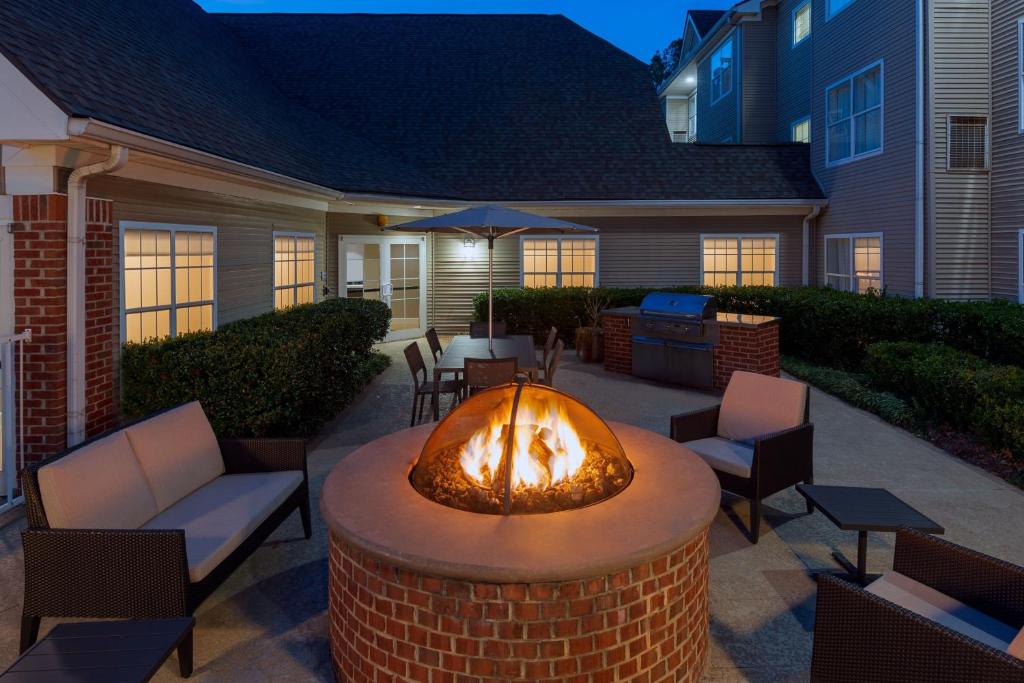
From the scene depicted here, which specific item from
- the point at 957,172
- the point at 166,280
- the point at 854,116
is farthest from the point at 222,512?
the point at 854,116

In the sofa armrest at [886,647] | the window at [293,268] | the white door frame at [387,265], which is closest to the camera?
the sofa armrest at [886,647]

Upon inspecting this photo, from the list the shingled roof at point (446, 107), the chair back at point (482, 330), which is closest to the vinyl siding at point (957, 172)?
the shingled roof at point (446, 107)

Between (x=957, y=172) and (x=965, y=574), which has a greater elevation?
(x=957, y=172)

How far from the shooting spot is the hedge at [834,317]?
8994mm

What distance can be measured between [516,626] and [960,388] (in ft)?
21.8

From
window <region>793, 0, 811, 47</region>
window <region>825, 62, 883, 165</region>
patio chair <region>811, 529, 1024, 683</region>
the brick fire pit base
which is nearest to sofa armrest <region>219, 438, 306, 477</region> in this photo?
the brick fire pit base

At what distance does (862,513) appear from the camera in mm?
4238

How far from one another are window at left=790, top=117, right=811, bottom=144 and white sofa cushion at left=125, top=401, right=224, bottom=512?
54.1ft

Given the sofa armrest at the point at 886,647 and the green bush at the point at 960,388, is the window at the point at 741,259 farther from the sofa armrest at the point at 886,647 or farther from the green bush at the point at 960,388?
the sofa armrest at the point at 886,647

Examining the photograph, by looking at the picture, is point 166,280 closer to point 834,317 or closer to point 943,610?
point 943,610

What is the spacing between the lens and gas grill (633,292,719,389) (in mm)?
10344

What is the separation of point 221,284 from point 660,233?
35.1 ft

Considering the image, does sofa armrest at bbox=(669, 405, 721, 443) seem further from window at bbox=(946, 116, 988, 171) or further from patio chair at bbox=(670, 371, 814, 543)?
window at bbox=(946, 116, 988, 171)

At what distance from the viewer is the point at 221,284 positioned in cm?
897
